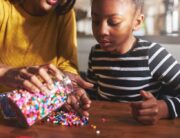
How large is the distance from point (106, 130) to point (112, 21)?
36cm

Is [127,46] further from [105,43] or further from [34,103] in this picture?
[34,103]

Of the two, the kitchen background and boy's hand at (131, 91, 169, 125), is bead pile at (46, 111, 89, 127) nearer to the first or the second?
boy's hand at (131, 91, 169, 125)

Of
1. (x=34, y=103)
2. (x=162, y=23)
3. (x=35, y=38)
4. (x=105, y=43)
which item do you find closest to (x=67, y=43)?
(x=35, y=38)

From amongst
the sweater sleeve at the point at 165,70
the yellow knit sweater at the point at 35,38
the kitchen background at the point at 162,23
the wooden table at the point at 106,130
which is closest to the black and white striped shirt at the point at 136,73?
the sweater sleeve at the point at 165,70

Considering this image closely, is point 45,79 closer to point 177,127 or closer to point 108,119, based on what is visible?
point 108,119

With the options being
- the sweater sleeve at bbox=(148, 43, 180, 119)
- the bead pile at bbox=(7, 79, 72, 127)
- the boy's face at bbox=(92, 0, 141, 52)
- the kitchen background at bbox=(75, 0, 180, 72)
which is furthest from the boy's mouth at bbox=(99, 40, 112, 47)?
the kitchen background at bbox=(75, 0, 180, 72)

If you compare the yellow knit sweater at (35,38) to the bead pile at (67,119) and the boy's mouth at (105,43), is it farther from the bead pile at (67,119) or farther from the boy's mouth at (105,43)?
the bead pile at (67,119)

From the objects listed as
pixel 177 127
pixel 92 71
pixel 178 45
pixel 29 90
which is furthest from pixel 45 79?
pixel 178 45

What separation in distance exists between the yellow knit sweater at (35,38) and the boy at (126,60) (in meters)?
0.12

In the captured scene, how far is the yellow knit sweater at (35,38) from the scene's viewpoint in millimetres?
1192

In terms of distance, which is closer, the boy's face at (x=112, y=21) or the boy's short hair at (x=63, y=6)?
the boy's face at (x=112, y=21)

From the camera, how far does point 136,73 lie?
1093 mm

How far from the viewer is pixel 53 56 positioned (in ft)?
4.06

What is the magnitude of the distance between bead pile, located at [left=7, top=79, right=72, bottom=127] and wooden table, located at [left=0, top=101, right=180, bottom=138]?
29 millimetres
